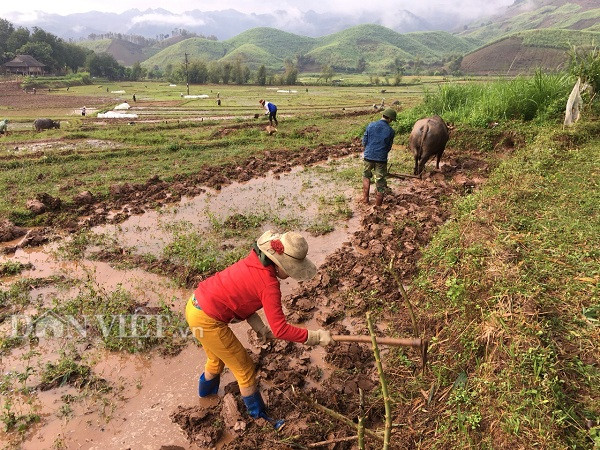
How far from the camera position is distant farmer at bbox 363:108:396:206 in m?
6.66

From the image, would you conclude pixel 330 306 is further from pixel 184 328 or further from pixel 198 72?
pixel 198 72

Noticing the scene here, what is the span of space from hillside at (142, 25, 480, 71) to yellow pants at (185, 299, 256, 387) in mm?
106433

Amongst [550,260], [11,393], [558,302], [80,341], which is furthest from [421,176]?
[11,393]

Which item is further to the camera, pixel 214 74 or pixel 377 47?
pixel 377 47

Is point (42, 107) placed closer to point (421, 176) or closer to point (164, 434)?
point (421, 176)

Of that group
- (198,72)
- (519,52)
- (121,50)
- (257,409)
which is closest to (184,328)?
(257,409)

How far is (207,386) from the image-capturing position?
130 inches

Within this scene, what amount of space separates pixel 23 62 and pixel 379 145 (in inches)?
2325

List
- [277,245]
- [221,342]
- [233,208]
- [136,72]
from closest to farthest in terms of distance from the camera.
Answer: [277,245] → [221,342] → [233,208] → [136,72]

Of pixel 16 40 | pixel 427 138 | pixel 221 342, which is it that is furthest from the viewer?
pixel 16 40

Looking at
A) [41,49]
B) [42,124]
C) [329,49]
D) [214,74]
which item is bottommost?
[42,124]

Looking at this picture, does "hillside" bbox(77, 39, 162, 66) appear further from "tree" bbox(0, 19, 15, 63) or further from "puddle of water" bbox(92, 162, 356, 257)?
"puddle of water" bbox(92, 162, 356, 257)

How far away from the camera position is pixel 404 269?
4.86 m

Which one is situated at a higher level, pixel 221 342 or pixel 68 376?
pixel 221 342
